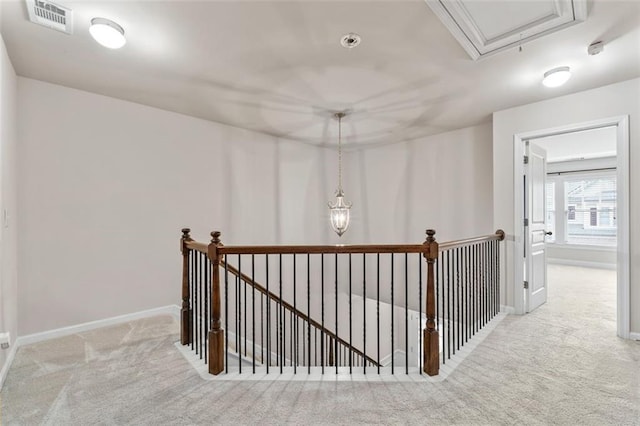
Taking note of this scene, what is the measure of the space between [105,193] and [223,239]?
1.47 metres

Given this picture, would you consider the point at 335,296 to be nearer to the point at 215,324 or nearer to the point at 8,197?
the point at 215,324

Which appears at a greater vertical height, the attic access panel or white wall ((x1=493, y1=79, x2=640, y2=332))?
the attic access panel

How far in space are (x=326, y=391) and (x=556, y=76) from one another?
3.12m

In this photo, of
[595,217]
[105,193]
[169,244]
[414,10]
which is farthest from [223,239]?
[595,217]

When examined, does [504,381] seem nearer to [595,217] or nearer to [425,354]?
[425,354]

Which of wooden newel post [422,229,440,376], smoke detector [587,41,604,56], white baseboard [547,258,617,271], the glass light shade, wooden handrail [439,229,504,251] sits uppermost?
smoke detector [587,41,604,56]

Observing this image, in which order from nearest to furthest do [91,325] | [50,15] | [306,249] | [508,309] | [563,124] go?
[50,15]
[306,249]
[91,325]
[563,124]
[508,309]

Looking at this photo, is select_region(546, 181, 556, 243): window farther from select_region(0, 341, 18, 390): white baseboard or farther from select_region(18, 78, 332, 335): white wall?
select_region(0, 341, 18, 390): white baseboard

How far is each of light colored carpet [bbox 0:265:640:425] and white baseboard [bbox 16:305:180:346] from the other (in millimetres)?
114

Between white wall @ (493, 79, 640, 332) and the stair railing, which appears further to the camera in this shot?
white wall @ (493, 79, 640, 332)

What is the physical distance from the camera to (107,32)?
197 centimetres

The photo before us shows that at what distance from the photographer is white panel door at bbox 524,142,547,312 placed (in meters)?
3.49

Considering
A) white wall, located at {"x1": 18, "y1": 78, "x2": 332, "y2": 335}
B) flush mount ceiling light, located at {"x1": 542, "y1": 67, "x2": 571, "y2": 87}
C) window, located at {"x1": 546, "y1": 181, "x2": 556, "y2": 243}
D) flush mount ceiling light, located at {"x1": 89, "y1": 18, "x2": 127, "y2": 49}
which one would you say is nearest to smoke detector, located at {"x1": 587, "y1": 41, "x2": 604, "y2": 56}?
flush mount ceiling light, located at {"x1": 542, "y1": 67, "x2": 571, "y2": 87}

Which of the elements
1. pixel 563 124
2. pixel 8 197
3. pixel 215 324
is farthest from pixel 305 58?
pixel 563 124
